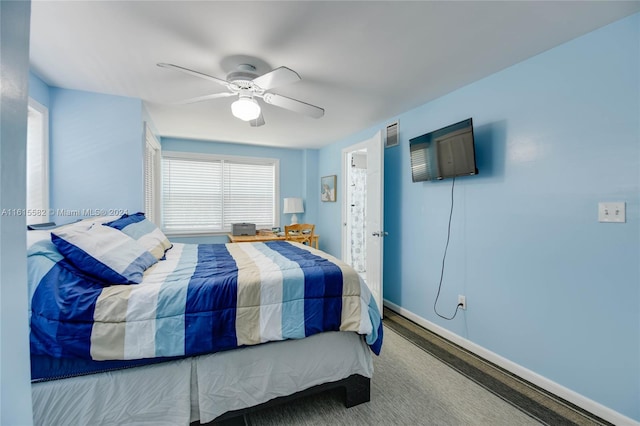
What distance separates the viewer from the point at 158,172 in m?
4.09

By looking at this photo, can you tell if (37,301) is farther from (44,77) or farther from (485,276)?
(485,276)

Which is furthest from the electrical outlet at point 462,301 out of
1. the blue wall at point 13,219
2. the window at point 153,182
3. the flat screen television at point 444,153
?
A: the window at point 153,182

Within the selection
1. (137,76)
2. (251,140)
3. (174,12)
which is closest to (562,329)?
(174,12)

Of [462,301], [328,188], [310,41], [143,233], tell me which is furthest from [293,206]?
[310,41]

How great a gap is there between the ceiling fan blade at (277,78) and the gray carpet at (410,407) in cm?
214

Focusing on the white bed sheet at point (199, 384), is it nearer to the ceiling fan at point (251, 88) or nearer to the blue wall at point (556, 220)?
the blue wall at point (556, 220)

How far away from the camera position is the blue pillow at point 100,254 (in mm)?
1396

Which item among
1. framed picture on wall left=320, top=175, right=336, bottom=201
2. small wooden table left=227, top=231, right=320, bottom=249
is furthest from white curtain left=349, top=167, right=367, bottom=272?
small wooden table left=227, top=231, right=320, bottom=249

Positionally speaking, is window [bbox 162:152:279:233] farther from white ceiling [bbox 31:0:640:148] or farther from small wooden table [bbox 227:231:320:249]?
white ceiling [bbox 31:0:640:148]

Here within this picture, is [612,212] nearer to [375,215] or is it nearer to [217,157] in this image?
[375,215]

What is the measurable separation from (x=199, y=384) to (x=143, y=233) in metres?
1.35

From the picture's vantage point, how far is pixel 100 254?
1462 millimetres

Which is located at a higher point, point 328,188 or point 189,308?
point 328,188

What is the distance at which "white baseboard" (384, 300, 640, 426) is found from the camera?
5.26 ft
